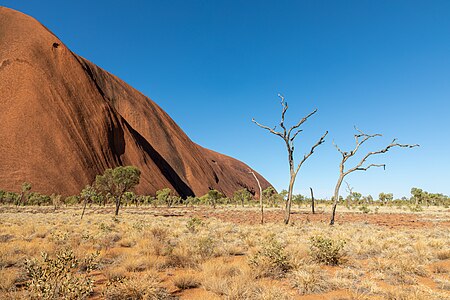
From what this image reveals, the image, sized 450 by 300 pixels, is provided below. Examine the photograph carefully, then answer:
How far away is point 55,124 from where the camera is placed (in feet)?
251

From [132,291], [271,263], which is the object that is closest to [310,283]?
[271,263]

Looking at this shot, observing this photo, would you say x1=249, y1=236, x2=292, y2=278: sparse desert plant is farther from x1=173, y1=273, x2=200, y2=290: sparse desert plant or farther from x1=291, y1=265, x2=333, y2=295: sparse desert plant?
x1=173, y1=273, x2=200, y2=290: sparse desert plant

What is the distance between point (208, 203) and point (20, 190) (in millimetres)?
56707

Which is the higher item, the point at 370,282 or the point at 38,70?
the point at 38,70

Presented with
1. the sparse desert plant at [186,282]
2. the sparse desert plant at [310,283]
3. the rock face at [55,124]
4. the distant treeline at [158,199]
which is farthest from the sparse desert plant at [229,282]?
the rock face at [55,124]

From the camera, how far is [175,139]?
14475cm

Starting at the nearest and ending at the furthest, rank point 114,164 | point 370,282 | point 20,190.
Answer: point 370,282, point 20,190, point 114,164

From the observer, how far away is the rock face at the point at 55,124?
67.6 meters

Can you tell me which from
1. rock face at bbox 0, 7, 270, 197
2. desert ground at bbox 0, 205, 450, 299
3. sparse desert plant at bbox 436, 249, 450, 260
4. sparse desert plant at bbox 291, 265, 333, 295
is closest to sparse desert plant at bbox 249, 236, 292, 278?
desert ground at bbox 0, 205, 450, 299

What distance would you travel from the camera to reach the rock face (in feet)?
222

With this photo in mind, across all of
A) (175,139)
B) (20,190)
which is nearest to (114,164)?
(20,190)

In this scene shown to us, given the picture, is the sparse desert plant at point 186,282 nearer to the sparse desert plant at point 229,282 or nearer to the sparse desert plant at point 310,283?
the sparse desert plant at point 229,282

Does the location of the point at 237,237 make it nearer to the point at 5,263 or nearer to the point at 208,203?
the point at 5,263

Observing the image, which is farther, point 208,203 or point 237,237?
point 208,203
